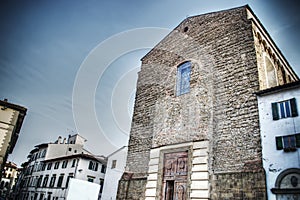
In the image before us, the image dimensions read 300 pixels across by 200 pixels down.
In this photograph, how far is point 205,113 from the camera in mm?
10594

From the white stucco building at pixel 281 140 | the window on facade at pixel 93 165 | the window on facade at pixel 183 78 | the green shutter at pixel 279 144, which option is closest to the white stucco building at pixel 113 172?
the window on facade at pixel 93 165

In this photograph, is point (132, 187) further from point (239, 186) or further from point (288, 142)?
point (288, 142)

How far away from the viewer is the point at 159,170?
36.7 feet

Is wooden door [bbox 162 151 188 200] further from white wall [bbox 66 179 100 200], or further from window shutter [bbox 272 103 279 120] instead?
white wall [bbox 66 179 100 200]

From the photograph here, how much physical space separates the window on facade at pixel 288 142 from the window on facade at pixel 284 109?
709 millimetres

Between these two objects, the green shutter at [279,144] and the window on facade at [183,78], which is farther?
the window on facade at [183,78]

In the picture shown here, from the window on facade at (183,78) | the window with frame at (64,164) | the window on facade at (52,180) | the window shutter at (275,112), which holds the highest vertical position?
the window on facade at (183,78)

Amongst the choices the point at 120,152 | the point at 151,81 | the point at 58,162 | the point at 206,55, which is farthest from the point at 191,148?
the point at 58,162

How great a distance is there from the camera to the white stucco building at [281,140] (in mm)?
7051

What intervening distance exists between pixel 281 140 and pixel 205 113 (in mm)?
3512

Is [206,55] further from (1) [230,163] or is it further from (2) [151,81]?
(1) [230,163]

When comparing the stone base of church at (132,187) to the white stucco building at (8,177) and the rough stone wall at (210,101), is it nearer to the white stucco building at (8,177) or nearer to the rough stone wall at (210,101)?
the rough stone wall at (210,101)

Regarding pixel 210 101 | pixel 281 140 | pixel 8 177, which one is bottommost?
pixel 8 177

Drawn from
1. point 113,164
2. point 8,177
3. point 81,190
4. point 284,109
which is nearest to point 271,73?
point 284,109
